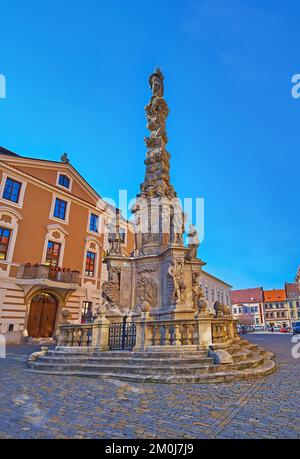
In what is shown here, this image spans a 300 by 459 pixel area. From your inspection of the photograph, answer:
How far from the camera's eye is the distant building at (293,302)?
73500 mm

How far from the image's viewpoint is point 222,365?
6.64 m

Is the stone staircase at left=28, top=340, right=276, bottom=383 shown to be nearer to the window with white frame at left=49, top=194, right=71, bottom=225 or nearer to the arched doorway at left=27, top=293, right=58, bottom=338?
the arched doorway at left=27, top=293, right=58, bottom=338

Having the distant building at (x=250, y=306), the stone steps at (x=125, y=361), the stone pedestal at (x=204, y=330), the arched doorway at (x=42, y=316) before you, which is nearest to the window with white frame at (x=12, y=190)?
the arched doorway at (x=42, y=316)

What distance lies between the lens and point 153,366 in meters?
6.79

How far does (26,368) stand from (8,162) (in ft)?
56.8

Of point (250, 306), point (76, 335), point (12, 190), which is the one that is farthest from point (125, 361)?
point (250, 306)

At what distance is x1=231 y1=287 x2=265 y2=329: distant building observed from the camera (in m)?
76.6

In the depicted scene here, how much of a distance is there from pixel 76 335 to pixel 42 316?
12.9 m

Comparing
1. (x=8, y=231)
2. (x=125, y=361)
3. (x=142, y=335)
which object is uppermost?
(x=8, y=231)

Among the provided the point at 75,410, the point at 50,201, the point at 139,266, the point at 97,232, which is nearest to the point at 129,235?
the point at 97,232

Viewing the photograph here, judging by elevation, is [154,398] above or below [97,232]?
below

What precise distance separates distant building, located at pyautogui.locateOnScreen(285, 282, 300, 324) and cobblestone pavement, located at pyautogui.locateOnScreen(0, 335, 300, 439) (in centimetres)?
7882

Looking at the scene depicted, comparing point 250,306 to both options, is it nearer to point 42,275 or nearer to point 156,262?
point 42,275
